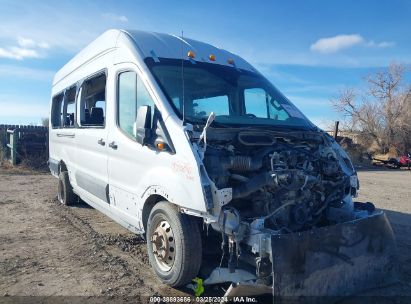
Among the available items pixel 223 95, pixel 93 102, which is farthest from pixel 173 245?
pixel 93 102

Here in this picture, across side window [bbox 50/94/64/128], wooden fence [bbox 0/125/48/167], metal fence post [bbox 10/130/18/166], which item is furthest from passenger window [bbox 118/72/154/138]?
metal fence post [bbox 10/130/18/166]

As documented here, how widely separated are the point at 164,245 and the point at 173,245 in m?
0.15

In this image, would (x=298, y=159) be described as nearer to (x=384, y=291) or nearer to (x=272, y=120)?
(x=272, y=120)

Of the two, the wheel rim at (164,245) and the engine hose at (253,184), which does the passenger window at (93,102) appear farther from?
the engine hose at (253,184)

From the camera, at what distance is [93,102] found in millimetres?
6754

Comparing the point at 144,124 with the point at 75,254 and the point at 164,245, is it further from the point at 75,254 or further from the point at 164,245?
the point at 75,254

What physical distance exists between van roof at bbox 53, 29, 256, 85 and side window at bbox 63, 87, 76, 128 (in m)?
1.28

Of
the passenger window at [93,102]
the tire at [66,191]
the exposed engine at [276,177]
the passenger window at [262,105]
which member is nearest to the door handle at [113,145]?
the passenger window at [93,102]

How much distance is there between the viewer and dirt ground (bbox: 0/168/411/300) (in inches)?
172

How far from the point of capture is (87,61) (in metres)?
6.85

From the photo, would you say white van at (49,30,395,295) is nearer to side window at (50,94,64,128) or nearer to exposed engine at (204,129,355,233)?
exposed engine at (204,129,355,233)

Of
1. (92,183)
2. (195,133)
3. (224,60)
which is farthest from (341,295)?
(92,183)

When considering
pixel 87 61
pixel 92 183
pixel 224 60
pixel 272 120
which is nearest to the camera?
pixel 272 120

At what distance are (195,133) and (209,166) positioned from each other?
37cm
